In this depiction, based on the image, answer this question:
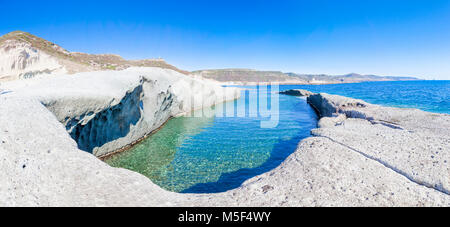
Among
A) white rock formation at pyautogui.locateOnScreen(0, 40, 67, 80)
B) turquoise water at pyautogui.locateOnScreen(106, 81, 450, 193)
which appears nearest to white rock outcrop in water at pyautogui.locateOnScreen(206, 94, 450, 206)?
turquoise water at pyautogui.locateOnScreen(106, 81, 450, 193)

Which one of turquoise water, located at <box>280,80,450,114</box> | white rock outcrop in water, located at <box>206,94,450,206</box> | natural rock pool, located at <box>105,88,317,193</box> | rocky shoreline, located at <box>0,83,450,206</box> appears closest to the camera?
rocky shoreline, located at <box>0,83,450,206</box>

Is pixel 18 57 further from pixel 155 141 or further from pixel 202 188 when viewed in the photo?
pixel 202 188

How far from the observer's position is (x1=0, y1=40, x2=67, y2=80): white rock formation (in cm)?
1805

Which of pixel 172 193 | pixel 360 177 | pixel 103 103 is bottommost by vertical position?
pixel 172 193

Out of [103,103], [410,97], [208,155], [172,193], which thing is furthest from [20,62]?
[410,97]

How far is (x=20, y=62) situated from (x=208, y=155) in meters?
22.1

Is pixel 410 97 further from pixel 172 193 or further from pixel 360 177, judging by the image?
pixel 172 193

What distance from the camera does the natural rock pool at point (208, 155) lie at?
7668 mm

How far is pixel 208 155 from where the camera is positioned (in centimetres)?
1014

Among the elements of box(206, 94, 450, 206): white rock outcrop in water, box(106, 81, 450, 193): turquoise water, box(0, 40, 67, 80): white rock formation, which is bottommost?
box(106, 81, 450, 193): turquoise water

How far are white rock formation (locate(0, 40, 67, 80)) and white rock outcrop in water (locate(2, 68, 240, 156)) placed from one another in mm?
8791

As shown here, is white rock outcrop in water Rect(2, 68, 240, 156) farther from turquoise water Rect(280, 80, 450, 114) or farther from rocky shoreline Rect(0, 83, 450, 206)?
turquoise water Rect(280, 80, 450, 114)
